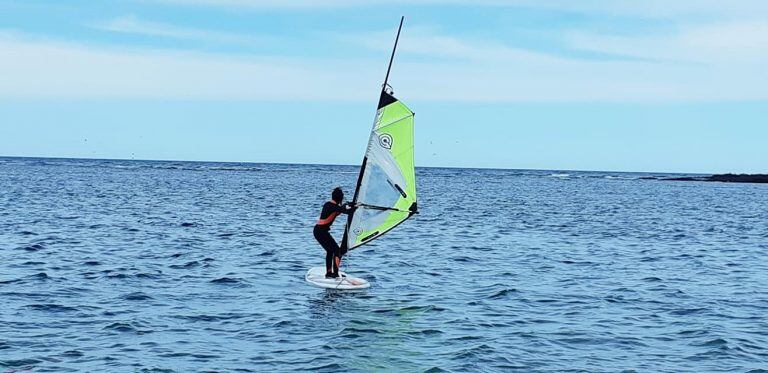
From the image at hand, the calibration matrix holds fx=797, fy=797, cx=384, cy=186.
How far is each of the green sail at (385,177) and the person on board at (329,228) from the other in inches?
27.0

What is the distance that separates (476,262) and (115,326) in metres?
16.1

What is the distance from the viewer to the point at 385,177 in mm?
23891

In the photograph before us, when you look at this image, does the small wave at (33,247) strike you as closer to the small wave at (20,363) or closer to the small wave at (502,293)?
the small wave at (20,363)

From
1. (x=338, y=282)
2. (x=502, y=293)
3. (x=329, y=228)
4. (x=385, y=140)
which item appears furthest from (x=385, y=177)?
(x=502, y=293)

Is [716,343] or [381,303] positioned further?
[381,303]

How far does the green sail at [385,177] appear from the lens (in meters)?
23.3

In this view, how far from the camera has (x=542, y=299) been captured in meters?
22.3

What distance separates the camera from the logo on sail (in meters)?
23.5

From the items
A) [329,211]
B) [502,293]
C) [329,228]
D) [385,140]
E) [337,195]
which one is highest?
[385,140]

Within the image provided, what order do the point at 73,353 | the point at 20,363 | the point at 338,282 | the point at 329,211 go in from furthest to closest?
1. the point at 338,282
2. the point at 329,211
3. the point at 73,353
4. the point at 20,363

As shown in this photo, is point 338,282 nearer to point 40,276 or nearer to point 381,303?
point 381,303

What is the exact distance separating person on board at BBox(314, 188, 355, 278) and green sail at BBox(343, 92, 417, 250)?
685 millimetres

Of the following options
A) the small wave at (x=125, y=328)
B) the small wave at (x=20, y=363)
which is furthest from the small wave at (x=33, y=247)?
the small wave at (x=20, y=363)

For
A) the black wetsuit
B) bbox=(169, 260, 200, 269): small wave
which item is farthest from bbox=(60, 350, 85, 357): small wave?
bbox=(169, 260, 200, 269): small wave
